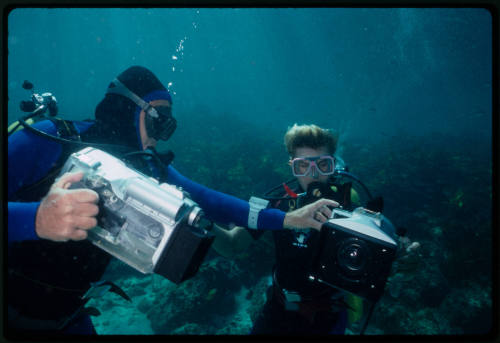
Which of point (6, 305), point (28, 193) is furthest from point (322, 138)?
point (6, 305)

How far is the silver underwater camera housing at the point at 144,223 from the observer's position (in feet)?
3.96

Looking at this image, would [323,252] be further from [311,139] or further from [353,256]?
[311,139]

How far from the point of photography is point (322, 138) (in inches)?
124

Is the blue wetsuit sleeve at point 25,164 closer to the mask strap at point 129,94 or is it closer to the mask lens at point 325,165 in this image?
the mask strap at point 129,94

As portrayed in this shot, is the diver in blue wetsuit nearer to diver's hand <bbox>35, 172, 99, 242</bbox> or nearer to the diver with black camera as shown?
diver's hand <bbox>35, 172, 99, 242</bbox>

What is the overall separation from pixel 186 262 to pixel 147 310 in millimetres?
6162

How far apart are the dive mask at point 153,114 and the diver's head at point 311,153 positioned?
61.5 inches

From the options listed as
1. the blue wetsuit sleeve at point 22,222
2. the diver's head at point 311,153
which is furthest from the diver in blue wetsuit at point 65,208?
the diver's head at point 311,153

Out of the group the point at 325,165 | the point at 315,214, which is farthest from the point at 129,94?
the point at 325,165

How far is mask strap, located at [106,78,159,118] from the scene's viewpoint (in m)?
2.05

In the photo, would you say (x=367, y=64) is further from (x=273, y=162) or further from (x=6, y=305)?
(x=6, y=305)

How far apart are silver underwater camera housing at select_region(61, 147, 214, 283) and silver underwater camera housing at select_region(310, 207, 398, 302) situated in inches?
37.5

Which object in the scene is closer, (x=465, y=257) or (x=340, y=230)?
(x=340, y=230)

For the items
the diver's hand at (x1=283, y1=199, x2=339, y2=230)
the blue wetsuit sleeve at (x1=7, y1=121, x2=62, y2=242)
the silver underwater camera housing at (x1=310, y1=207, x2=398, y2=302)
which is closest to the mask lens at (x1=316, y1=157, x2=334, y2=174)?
the diver's hand at (x1=283, y1=199, x2=339, y2=230)
